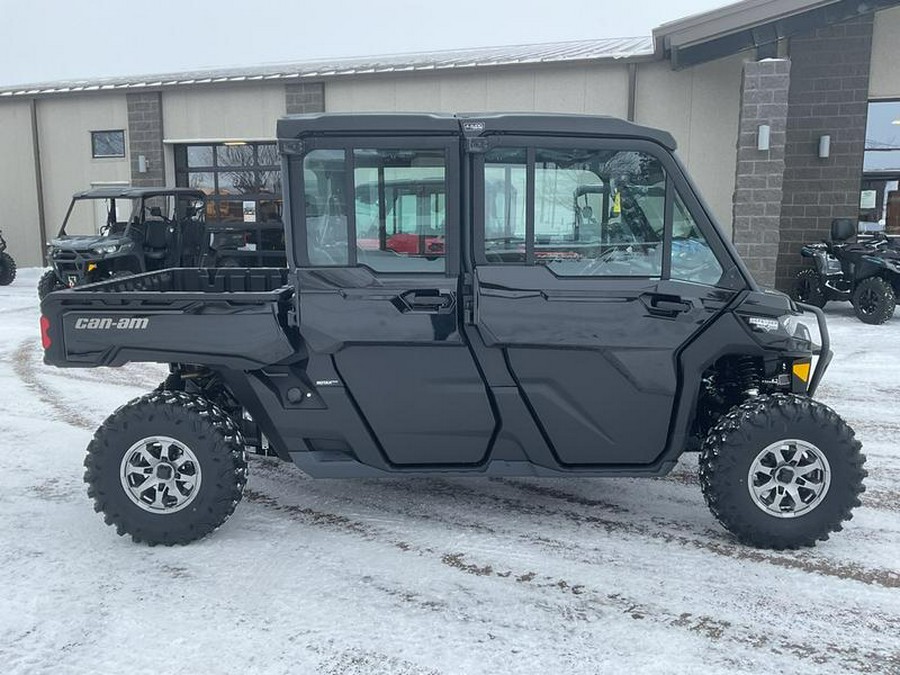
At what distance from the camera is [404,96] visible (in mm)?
15312

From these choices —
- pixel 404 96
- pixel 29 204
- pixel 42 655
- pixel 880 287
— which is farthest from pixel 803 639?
pixel 29 204

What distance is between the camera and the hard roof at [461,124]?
3611 mm

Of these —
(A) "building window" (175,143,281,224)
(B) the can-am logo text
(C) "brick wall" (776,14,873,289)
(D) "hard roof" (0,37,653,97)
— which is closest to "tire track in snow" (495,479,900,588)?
(B) the can-am logo text

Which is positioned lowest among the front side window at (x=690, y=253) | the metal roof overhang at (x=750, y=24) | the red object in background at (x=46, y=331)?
the red object in background at (x=46, y=331)

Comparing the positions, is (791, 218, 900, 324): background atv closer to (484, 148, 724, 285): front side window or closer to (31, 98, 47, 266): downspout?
(484, 148, 724, 285): front side window

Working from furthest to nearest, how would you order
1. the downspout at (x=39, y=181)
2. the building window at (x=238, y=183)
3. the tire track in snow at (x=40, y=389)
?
the downspout at (x=39, y=181) → the building window at (x=238, y=183) → the tire track in snow at (x=40, y=389)

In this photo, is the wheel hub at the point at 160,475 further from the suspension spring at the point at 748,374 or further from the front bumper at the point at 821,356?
the front bumper at the point at 821,356

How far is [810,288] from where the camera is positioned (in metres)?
12.2

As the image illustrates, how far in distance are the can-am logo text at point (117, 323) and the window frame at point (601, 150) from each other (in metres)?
1.70

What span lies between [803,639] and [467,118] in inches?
106

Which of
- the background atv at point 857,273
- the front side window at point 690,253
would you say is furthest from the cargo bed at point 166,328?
the background atv at point 857,273

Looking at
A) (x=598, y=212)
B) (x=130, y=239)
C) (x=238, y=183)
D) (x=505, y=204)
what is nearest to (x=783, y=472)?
(x=598, y=212)

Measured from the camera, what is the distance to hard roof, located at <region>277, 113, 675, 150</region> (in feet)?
11.8

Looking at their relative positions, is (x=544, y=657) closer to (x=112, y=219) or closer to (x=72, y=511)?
(x=72, y=511)
